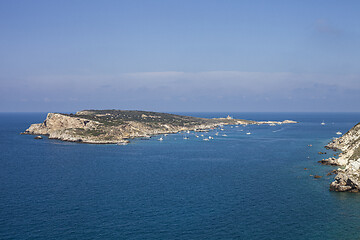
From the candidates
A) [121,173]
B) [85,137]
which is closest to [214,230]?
[121,173]

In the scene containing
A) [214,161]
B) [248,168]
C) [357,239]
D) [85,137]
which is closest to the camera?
[357,239]

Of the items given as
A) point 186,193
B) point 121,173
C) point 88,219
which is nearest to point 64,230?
point 88,219

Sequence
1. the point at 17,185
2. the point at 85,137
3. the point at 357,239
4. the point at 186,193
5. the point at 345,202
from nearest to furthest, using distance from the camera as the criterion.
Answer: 1. the point at 357,239
2. the point at 345,202
3. the point at 186,193
4. the point at 17,185
5. the point at 85,137

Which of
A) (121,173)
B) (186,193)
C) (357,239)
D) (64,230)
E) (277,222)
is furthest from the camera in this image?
(121,173)

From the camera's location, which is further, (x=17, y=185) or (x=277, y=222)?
(x=17, y=185)

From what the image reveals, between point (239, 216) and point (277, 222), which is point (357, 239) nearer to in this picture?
point (277, 222)

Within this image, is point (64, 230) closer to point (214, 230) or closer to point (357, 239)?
point (214, 230)
